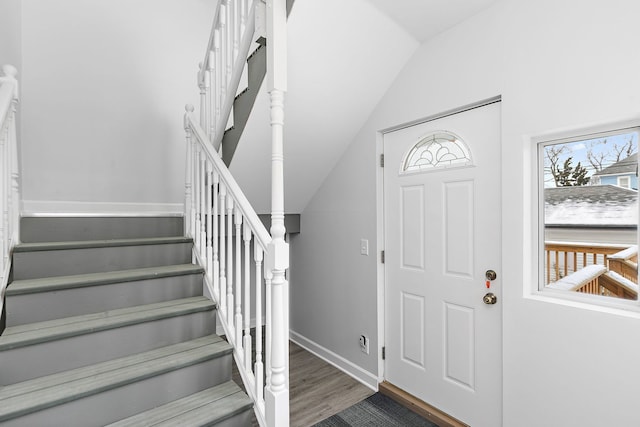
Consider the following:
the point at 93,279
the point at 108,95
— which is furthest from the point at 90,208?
the point at 93,279

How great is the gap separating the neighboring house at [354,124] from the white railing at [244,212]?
1.04 ft

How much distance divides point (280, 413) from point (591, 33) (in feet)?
7.38

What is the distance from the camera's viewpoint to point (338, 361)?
285 centimetres

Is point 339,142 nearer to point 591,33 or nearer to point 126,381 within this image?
point 591,33

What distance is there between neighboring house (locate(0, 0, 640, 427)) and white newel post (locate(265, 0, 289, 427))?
41 cm

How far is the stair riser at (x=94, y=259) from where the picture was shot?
5.49 feet

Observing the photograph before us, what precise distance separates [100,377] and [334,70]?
82.0 inches

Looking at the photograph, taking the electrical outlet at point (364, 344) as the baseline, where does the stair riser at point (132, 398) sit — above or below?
above

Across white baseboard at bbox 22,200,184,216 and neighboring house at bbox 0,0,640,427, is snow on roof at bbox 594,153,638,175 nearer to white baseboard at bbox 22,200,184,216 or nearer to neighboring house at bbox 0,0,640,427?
neighboring house at bbox 0,0,640,427

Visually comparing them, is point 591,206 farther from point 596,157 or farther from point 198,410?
point 198,410

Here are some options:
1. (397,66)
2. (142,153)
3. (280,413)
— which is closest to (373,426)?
(280,413)

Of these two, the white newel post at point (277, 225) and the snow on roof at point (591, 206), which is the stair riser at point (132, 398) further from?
the snow on roof at point (591, 206)

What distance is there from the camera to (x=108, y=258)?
1872mm

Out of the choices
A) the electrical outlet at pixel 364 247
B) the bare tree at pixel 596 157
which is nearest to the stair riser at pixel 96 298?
the electrical outlet at pixel 364 247
